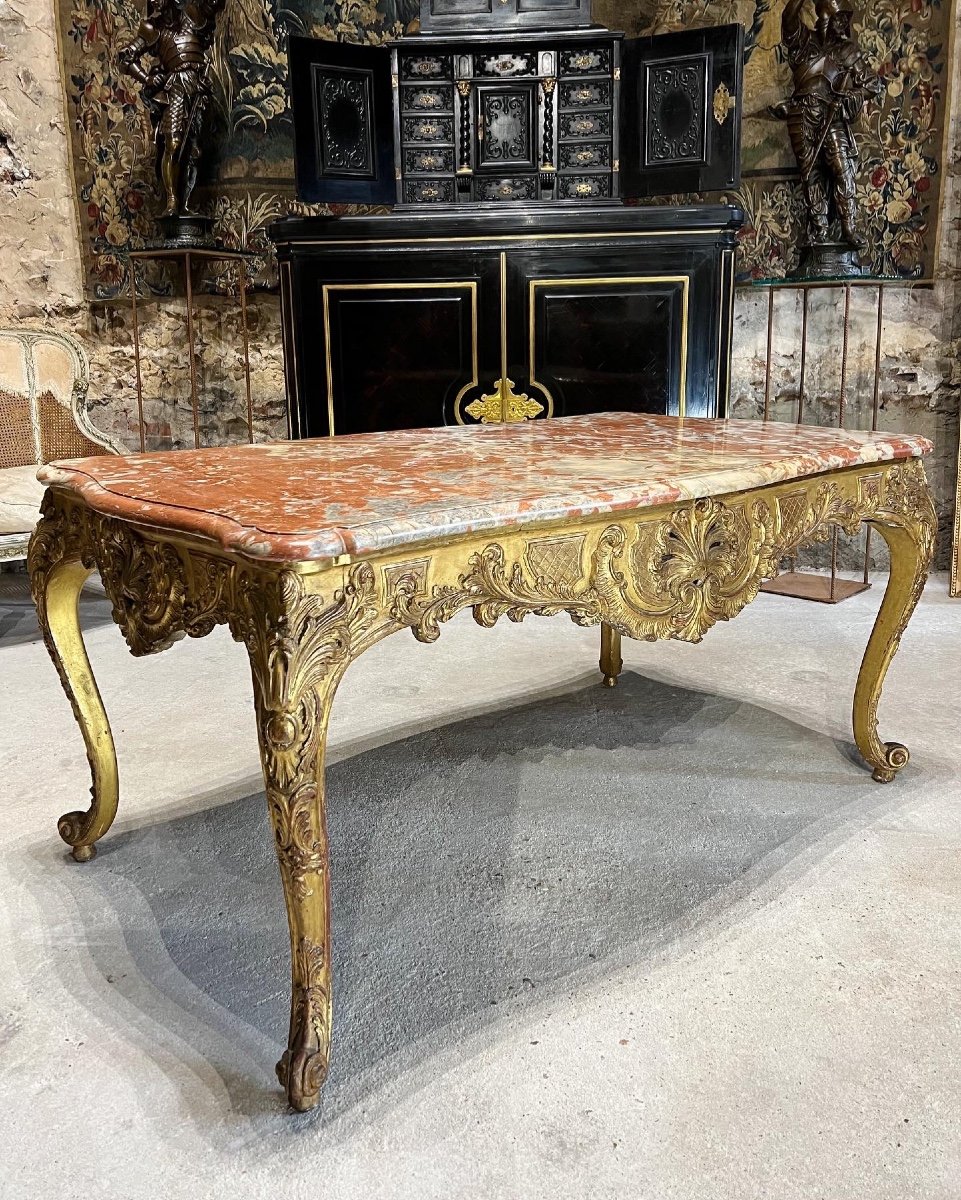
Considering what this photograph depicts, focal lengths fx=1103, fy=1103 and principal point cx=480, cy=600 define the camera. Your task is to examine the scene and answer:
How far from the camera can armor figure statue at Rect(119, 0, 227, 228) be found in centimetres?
497

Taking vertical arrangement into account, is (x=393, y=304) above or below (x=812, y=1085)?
above

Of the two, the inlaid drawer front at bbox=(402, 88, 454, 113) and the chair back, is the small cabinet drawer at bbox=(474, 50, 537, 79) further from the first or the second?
the chair back

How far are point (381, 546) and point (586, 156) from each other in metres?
4.16

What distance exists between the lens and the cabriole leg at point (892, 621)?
253 cm

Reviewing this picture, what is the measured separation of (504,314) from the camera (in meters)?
4.68

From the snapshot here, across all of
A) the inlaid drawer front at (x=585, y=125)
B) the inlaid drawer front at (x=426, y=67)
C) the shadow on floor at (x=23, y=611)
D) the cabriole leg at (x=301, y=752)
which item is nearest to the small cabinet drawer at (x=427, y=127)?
the inlaid drawer front at (x=426, y=67)

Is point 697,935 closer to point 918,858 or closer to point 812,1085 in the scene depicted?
point 812,1085

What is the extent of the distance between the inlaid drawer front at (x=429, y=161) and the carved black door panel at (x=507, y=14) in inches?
19.9

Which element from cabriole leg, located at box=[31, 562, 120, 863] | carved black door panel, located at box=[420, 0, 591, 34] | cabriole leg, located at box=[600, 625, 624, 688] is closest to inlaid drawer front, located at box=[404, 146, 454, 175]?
carved black door panel, located at box=[420, 0, 591, 34]

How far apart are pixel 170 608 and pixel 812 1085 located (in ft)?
3.94

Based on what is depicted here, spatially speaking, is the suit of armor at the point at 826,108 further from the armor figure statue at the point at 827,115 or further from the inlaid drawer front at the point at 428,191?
the inlaid drawer front at the point at 428,191

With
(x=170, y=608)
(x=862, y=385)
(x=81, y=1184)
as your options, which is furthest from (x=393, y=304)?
(x=81, y=1184)

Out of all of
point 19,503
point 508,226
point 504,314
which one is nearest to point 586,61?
point 508,226

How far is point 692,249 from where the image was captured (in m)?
4.57
